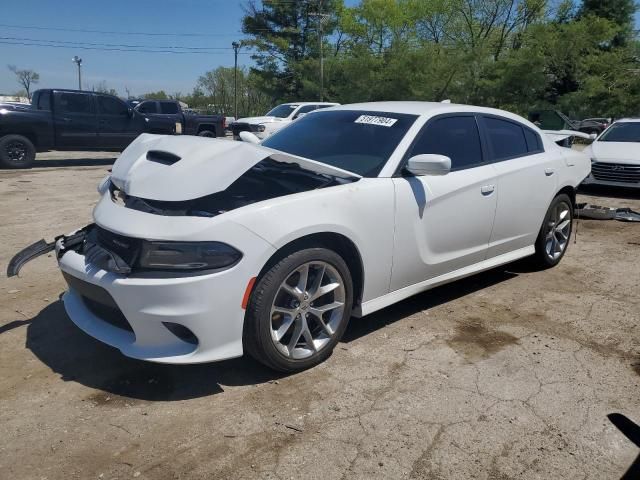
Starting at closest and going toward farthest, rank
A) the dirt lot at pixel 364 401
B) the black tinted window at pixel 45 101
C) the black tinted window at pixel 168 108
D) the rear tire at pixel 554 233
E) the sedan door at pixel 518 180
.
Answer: the dirt lot at pixel 364 401 < the sedan door at pixel 518 180 < the rear tire at pixel 554 233 < the black tinted window at pixel 45 101 < the black tinted window at pixel 168 108

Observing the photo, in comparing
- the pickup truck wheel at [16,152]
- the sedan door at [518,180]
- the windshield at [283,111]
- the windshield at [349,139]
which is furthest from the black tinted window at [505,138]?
the windshield at [283,111]

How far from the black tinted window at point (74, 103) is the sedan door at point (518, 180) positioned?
12.0 metres

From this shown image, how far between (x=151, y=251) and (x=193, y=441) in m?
0.95

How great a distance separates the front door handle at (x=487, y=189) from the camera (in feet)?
13.3

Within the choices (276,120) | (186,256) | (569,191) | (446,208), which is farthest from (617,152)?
(276,120)

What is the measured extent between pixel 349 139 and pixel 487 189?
1150 millimetres

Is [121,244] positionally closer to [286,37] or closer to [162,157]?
[162,157]

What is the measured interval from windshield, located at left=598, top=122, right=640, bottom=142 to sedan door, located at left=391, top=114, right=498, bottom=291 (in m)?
7.54

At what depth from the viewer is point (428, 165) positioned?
3381 mm

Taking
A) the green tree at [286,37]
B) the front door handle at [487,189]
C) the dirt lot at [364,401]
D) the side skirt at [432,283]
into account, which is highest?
the green tree at [286,37]

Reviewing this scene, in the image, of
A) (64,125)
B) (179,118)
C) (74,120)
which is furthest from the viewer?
(179,118)

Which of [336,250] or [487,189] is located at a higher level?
[487,189]

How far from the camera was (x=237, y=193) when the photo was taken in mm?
3076

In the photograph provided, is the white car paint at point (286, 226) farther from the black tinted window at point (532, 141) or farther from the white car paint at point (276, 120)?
the white car paint at point (276, 120)
